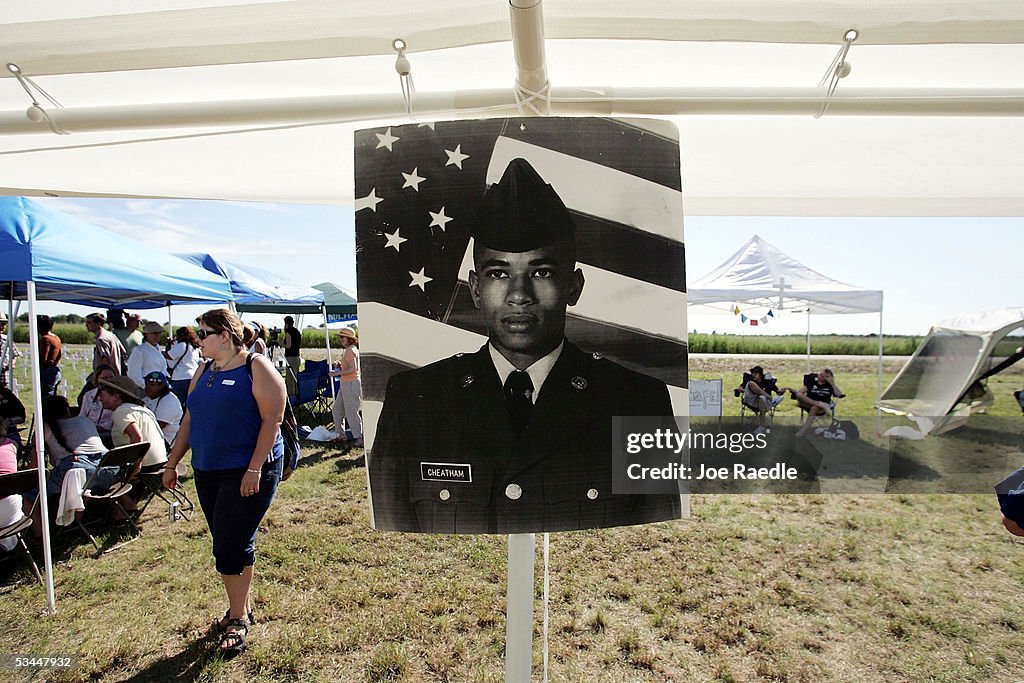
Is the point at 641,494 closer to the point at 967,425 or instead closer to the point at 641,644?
the point at 641,644

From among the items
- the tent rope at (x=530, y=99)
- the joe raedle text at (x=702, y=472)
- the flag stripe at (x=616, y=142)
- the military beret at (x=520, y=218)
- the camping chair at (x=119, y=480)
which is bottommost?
the camping chair at (x=119, y=480)

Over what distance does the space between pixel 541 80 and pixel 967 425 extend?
10.7 m

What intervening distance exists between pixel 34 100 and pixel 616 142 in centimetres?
132

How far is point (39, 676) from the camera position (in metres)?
2.66

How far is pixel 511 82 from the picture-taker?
159cm

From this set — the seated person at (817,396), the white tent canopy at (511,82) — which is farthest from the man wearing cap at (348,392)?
the seated person at (817,396)

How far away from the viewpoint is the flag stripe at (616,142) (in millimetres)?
1122

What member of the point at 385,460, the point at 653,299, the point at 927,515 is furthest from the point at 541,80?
the point at 927,515

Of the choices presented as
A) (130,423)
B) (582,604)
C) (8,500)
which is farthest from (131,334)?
(582,604)

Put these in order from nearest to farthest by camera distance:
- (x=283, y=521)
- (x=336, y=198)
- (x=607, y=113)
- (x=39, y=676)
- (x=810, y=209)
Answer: (x=607, y=113), (x=336, y=198), (x=810, y=209), (x=39, y=676), (x=283, y=521)

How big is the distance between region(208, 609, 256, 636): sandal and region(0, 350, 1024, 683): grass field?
6cm

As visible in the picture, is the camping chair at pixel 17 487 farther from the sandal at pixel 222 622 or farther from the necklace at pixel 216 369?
the necklace at pixel 216 369

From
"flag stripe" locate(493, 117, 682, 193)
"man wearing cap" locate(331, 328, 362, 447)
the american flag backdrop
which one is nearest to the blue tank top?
the american flag backdrop

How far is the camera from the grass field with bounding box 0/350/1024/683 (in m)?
2.75
